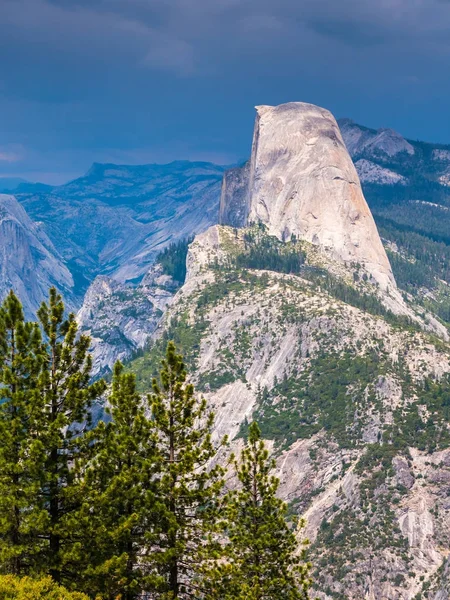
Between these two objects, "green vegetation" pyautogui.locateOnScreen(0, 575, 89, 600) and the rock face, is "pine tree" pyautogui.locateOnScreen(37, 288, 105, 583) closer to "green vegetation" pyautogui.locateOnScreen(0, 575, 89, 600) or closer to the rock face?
"green vegetation" pyautogui.locateOnScreen(0, 575, 89, 600)

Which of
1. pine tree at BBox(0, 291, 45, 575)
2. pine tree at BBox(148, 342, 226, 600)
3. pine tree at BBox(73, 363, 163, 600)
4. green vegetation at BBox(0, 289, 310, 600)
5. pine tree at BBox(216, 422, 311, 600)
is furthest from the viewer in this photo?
pine tree at BBox(216, 422, 311, 600)

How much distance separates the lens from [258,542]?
161 feet

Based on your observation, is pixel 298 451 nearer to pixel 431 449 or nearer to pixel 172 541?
pixel 431 449

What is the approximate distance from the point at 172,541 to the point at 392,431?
141 metres

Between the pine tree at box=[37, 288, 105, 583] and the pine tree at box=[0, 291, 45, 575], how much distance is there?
854mm

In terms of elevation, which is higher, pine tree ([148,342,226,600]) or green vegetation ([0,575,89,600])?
pine tree ([148,342,226,600])

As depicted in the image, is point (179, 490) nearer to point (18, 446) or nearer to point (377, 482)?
point (18, 446)

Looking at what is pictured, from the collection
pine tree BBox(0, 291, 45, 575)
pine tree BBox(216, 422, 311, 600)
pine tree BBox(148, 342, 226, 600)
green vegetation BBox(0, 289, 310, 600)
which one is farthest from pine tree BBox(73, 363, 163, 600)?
pine tree BBox(216, 422, 311, 600)

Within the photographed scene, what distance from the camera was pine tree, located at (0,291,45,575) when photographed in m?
42.1

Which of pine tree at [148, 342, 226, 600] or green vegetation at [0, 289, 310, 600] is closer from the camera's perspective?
green vegetation at [0, 289, 310, 600]

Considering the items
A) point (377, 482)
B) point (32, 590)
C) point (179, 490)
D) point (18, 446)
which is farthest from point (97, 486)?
point (377, 482)

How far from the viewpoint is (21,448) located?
1697 inches

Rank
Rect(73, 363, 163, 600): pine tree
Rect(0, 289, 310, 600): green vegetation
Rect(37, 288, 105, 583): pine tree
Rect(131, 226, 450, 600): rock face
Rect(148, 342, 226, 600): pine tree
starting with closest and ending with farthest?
Rect(0, 289, 310, 600): green vegetation → Rect(73, 363, 163, 600): pine tree → Rect(37, 288, 105, 583): pine tree → Rect(148, 342, 226, 600): pine tree → Rect(131, 226, 450, 600): rock face

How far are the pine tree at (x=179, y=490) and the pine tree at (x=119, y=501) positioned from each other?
1002 millimetres
